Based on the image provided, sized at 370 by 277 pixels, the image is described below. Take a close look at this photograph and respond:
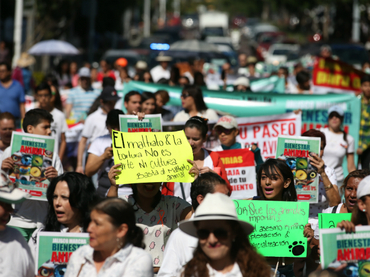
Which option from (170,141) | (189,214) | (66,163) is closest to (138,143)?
A: (170,141)

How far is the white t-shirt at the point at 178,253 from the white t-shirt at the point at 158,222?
21.4 inches

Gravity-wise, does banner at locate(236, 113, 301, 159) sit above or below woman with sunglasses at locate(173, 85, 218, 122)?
below

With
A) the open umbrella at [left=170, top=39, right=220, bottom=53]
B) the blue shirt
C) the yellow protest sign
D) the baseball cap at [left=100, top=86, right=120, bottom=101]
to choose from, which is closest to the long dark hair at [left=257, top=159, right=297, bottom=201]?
the yellow protest sign

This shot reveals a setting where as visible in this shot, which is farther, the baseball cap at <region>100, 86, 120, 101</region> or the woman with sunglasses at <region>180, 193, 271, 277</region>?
the baseball cap at <region>100, 86, 120, 101</region>

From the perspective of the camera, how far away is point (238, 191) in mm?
7051

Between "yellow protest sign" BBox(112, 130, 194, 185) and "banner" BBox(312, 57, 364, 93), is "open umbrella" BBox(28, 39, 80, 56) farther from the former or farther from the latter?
"yellow protest sign" BBox(112, 130, 194, 185)

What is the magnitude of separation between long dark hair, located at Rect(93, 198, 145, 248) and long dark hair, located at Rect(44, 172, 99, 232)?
24.1 inches

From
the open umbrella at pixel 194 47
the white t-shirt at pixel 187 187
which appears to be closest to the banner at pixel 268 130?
the white t-shirt at pixel 187 187

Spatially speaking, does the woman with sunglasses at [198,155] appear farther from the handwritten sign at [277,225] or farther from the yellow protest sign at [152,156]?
the handwritten sign at [277,225]

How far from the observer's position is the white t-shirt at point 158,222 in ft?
15.6

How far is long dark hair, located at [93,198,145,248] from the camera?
12.0 feet

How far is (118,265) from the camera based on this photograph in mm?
3570

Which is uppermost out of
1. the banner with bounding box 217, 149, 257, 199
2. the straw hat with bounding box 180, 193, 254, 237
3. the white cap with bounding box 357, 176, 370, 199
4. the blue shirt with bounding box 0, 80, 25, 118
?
the blue shirt with bounding box 0, 80, 25, 118

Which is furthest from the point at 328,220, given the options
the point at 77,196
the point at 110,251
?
the point at 77,196
